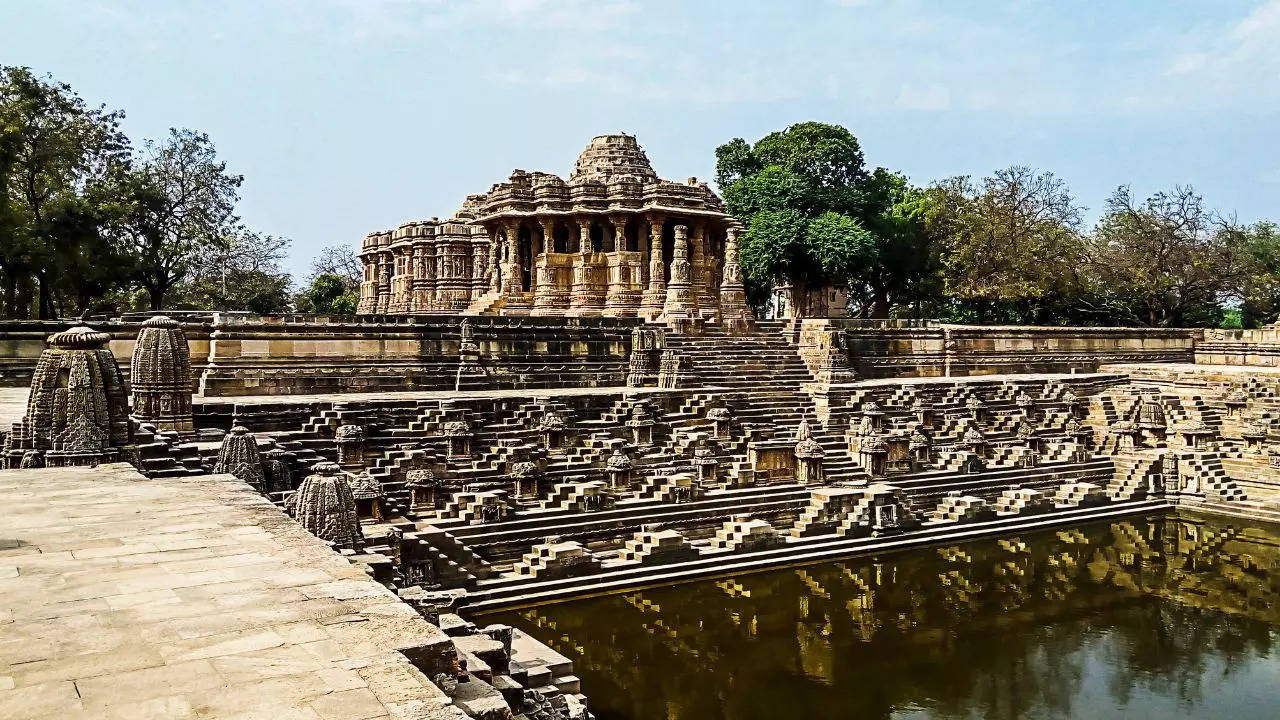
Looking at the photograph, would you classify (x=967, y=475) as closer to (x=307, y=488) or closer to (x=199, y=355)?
(x=307, y=488)

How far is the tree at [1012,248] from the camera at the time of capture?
38281 millimetres

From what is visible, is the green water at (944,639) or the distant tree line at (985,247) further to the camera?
the distant tree line at (985,247)

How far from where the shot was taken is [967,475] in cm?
1900

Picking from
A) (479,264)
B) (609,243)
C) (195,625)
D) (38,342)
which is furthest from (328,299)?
(195,625)

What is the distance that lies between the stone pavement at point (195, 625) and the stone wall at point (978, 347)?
19.6 meters

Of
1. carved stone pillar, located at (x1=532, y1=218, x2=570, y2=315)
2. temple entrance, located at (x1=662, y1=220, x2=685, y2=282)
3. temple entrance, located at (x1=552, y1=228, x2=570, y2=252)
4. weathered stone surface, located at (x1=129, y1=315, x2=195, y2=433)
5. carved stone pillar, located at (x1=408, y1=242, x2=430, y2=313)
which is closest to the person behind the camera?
weathered stone surface, located at (x1=129, y1=315, x2=195, y2=433)

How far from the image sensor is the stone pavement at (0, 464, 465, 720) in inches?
160

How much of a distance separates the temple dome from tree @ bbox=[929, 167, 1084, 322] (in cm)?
1444

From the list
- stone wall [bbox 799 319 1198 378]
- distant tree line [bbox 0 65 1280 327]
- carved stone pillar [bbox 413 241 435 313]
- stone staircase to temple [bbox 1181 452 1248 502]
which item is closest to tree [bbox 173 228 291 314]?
distant tree line [bbox 0 65 1280 327]

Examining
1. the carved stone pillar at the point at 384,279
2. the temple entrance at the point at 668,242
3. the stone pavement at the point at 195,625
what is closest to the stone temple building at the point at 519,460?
the stone pavement at the point at 195,625

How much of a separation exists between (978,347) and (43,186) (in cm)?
2816

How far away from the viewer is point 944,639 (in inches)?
445

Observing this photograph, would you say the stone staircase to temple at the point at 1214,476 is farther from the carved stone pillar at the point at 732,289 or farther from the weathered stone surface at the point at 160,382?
the weathered stone surface at the point at 160,382

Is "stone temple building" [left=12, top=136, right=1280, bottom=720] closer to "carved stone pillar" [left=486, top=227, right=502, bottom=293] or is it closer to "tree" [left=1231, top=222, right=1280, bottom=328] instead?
"carved stone pillar" [left=486, top=227, right=502, bottom=293]
